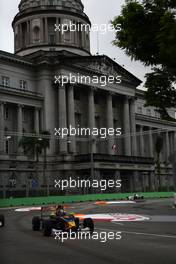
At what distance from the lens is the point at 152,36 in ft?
41.8

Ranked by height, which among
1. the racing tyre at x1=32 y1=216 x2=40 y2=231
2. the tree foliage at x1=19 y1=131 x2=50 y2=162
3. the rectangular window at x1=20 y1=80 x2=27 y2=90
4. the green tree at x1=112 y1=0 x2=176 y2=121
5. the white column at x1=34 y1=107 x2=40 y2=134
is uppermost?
the rectangular window at x1=20 y1=80 x2=27 y2=90

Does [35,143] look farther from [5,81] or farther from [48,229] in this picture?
[48,229]

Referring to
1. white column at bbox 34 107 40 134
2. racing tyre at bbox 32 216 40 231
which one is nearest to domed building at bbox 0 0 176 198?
white column at bbox 34 107 40 134

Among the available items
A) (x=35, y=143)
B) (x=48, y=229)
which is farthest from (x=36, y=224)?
(x=35, y=143)

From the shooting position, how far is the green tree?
1157cm

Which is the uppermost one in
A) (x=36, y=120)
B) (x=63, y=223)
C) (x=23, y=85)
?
(x=23, y=85)

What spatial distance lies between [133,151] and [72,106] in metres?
15.4

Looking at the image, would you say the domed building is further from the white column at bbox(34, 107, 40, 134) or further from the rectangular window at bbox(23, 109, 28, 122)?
the white column at bbox(34, 107, 40, 134)

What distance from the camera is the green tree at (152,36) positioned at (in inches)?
456

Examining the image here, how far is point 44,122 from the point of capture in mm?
89375

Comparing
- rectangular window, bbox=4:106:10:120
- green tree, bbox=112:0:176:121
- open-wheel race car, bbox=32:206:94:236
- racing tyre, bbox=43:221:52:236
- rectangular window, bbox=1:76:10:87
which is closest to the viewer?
green tree, bbox=112:0:176:121

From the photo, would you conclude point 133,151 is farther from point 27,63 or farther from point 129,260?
point 129,260

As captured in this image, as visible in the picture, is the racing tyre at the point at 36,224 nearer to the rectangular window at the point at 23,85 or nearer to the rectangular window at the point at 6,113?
the rectangular window at the point at 6,113

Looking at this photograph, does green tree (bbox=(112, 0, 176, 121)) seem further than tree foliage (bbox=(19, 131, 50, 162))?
No
